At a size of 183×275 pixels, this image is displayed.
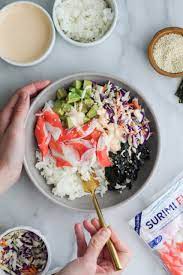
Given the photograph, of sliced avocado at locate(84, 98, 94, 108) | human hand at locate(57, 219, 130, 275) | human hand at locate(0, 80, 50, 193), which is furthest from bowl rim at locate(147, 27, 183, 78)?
human hand at locate(57, 219, 130, 275)

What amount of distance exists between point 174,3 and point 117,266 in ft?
3.01

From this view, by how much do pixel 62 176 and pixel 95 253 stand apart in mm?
312

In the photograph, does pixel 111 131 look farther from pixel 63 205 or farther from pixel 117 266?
pixel 117 266

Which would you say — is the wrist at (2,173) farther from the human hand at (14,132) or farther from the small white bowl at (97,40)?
the small white bowl at (97,40)

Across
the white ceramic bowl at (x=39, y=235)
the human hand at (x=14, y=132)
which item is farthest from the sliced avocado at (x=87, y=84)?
the white ceramic bowl at (x=39, y=235)

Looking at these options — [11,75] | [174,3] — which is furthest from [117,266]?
[174,3]

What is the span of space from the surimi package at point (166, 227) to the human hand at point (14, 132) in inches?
18.3

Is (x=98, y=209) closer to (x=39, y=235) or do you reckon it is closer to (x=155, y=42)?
(x=39, y=235)

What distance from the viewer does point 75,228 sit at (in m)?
1.80

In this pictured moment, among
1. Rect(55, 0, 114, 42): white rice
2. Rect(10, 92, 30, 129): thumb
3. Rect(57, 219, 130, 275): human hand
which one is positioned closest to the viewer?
Rect(57, 219, 130, 275): human hand

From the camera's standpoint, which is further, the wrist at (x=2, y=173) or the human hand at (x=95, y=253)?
the wrist at (x=2, y=173)

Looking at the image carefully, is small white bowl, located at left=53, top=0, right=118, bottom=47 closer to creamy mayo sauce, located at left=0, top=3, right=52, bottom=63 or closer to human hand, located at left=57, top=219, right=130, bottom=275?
creamy mayo sauce, located at left=0, top=3, right=52, bottom=63

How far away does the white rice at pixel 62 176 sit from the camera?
6.00ft

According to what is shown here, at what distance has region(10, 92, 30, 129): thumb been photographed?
1.75 metres
